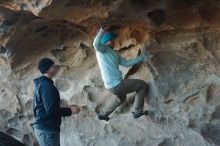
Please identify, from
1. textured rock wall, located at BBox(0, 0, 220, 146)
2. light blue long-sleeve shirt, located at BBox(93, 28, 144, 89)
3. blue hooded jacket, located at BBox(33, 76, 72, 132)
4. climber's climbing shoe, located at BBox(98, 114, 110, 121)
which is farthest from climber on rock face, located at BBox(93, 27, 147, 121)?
blue hooded jacket, located at BBox(33, 76, 72, 132)

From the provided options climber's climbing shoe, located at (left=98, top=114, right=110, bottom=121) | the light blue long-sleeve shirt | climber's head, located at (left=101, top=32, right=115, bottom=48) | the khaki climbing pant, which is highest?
climber's head, located at (left=101, top=32, right=115, bottom=48)

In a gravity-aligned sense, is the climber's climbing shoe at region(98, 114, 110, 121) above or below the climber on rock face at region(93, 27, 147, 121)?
below

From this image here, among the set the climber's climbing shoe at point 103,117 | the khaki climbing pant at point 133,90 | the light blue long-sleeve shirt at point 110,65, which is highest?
the light blue long-sleeve shirt at point 110,65

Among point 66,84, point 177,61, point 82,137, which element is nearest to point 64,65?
point 66,84

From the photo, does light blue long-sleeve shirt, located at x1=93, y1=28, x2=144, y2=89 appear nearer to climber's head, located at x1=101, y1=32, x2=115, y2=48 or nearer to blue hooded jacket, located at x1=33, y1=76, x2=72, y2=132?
climber's head, located at x1=101, y1=32, x2=115, y2=48

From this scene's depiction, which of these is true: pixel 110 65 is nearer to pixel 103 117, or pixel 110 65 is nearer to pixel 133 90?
pixel 133 90

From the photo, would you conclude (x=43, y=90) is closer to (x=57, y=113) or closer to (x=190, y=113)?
(x=57, y=113)

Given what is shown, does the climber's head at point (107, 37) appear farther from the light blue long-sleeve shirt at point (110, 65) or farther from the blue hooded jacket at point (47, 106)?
the blue hooded jacket at point (47, 106)

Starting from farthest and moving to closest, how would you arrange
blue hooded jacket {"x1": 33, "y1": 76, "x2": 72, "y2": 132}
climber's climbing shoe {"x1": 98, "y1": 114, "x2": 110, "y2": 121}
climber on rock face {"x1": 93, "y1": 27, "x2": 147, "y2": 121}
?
climber's climbing shoe {"x1": 98, "y1": 114, "x2": 110, "y2": 121}, climber on rock face {"x1": 93, "y1": 27, "x2": 147, "y2": 121}, blue hooded jacket {"x1": 33, "y1": 76, "x2": 72, "y2": 132}

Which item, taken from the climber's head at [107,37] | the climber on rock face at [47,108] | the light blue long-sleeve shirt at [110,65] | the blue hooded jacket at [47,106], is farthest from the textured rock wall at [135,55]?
the blue hooded jacket at [47,106]

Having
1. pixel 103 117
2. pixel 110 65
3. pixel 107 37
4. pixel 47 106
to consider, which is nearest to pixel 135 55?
pixel 110 65

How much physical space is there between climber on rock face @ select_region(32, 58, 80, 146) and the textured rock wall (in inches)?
21.9

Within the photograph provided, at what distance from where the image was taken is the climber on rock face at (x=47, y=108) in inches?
161

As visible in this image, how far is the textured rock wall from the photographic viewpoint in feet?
14.5
